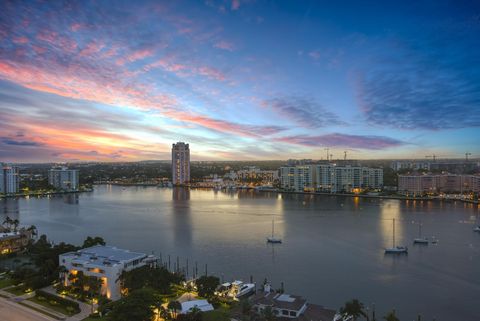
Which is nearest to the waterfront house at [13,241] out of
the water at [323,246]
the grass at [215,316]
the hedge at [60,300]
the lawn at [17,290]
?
the water at [323,246]

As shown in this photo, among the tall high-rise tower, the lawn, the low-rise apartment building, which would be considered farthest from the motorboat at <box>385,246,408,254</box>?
Answer: the tall high-rise tower

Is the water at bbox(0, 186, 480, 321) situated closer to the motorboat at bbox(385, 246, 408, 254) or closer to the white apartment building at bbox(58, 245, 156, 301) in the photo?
the motorboat at bbox(385, 246, 408, 254)

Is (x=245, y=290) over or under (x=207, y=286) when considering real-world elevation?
under

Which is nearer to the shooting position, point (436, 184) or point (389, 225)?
point (389, 225)

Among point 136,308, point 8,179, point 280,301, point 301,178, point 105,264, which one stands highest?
point 301,178

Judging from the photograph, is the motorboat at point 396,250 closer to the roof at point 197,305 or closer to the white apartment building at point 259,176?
the roof at point 197,305

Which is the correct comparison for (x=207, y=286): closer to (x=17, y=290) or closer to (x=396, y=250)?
(x=17, y=290)

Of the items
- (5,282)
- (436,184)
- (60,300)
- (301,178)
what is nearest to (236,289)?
(60,300)
